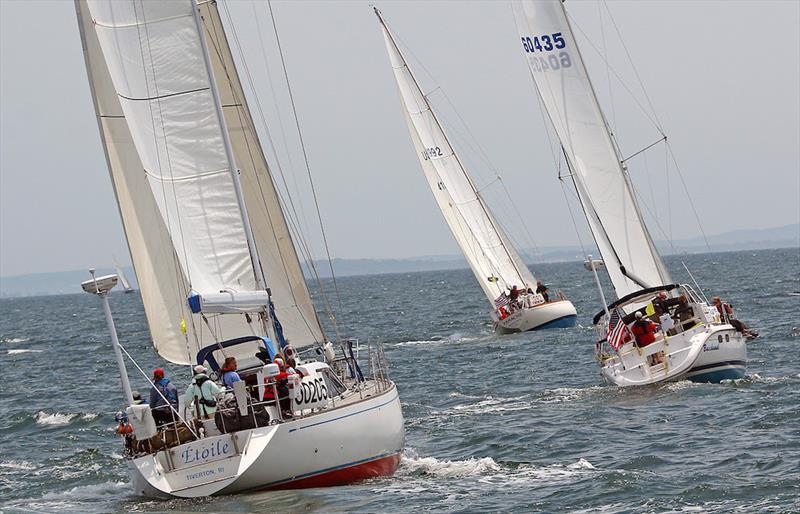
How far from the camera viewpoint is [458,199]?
1898 inches

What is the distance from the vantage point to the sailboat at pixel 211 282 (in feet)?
52.7

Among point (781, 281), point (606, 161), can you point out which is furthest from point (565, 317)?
point (781, 281)

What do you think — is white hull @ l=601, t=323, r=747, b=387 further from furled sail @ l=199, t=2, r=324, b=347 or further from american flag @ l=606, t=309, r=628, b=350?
furled sail @ l=199, t=2, r=324, b=347

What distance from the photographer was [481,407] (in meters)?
25.3

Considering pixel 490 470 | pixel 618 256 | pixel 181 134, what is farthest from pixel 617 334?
pixel 181 134

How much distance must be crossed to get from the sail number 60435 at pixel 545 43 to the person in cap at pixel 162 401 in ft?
53.9

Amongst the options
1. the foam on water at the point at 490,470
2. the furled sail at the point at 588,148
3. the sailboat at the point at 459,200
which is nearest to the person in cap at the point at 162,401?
the foam on water at the point at 490,470

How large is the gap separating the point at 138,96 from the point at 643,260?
14265mm

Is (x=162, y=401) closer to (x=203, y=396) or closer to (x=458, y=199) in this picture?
(x=203, y=396)

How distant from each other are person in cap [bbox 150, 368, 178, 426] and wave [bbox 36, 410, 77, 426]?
1028 cm

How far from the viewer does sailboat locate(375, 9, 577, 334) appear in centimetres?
4722

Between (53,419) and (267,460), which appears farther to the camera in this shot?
(53,419)

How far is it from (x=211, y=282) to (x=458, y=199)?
3070 cm

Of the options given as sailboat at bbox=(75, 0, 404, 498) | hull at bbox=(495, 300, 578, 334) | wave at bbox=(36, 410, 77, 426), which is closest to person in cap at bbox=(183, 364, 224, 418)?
sailboat at bbox=(75, 0, 404, 498)
